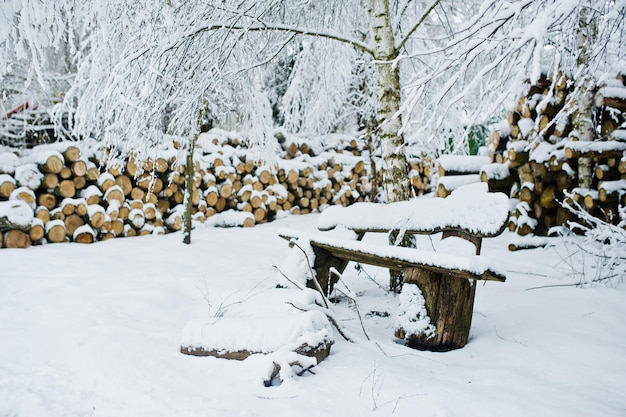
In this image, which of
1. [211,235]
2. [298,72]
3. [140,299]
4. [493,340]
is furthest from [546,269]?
[211,235]

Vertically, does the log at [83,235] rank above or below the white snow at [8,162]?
below

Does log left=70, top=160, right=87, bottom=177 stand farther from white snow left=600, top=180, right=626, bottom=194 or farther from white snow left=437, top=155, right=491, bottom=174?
white snow left=600, top=180, right=626, bottom=194

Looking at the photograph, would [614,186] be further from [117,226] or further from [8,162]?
[8,162]

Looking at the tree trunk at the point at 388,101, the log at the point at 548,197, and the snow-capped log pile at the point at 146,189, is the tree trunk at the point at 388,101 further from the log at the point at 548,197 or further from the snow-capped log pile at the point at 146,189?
the log at the point at 548,197

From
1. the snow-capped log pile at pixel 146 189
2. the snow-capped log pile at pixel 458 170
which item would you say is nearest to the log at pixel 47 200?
the snow-capped log pile at pixel 146 189

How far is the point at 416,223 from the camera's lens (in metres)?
2.93

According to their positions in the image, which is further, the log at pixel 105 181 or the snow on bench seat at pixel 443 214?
the log at pixel 105 181

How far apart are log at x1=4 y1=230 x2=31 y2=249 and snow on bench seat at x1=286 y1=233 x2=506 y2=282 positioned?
3.81 metres

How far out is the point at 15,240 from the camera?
186 inches

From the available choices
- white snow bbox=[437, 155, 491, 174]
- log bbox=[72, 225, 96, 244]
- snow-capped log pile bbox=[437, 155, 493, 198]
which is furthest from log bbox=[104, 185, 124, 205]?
white snow bbox=[437, 155, 491, 174]

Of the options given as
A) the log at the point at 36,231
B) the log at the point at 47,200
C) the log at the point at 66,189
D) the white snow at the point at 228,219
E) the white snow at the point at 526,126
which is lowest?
the white snow at the point at 228,219

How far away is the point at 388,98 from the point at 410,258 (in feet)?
5.92

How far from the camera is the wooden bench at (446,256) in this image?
232 cm

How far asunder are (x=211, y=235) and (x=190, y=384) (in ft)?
14.7
